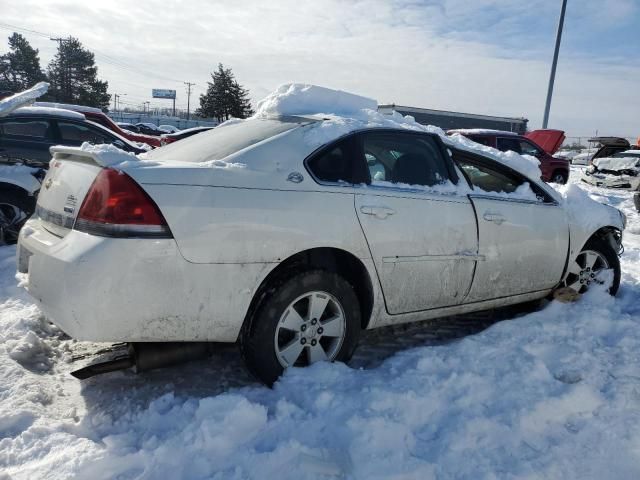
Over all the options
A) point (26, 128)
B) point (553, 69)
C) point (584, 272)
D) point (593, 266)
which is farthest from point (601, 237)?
point (553, 69)

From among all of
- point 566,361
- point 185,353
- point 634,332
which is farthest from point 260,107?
point 634,332

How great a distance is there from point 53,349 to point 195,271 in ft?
4.93

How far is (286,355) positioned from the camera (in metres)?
2.90

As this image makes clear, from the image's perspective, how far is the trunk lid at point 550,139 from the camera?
2074 centimetres

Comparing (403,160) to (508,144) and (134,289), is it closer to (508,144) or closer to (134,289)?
(134,289)

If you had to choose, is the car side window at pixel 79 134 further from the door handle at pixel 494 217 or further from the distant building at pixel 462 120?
the distant building at pixel 462 120

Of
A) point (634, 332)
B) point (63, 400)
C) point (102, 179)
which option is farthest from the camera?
point (634, 332)

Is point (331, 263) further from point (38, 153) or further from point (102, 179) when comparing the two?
point (38, 153)

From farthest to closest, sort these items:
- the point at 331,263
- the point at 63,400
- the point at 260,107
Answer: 1. the point at 260,107
2. the point at 331,263
3. the point at 63,400

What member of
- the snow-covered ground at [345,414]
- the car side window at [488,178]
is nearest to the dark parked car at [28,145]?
the snow-covered ground at [345,414]

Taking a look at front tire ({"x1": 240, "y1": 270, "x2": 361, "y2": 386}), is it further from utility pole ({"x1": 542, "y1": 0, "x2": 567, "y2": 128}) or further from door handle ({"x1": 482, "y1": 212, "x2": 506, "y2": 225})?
utility pole ({"x1": 542, "y1": 0, "x2": 567, "y2": 128})

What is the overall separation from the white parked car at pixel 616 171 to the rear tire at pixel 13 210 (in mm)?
14924

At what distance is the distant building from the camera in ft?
119

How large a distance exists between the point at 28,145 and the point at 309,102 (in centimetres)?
533
